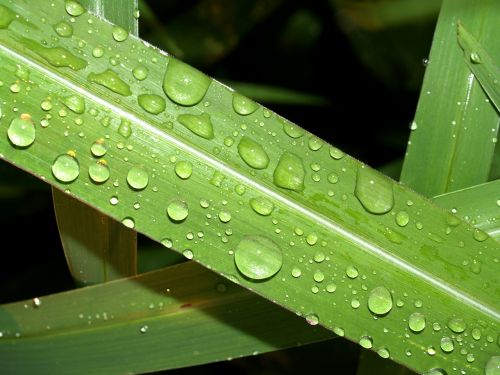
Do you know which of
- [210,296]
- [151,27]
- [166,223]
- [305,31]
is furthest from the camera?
[305,31]

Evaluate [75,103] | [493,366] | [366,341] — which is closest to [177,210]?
[75,103]

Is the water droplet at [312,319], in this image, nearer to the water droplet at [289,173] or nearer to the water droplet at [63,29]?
the water droplet at [289,173]

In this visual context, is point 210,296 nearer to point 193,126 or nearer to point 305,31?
point 193,126

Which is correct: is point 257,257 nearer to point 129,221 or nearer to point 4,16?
point 129,221

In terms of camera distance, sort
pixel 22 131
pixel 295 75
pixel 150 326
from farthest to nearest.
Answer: pixel 295 75 → pixel 150 326 → pixel 22 131

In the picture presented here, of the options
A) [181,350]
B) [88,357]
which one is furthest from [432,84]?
[88,357]

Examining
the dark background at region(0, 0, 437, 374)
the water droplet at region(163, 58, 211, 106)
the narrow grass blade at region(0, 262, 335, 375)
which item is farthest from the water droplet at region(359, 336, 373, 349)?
the dark background at region(0, 0, 437, 374)
